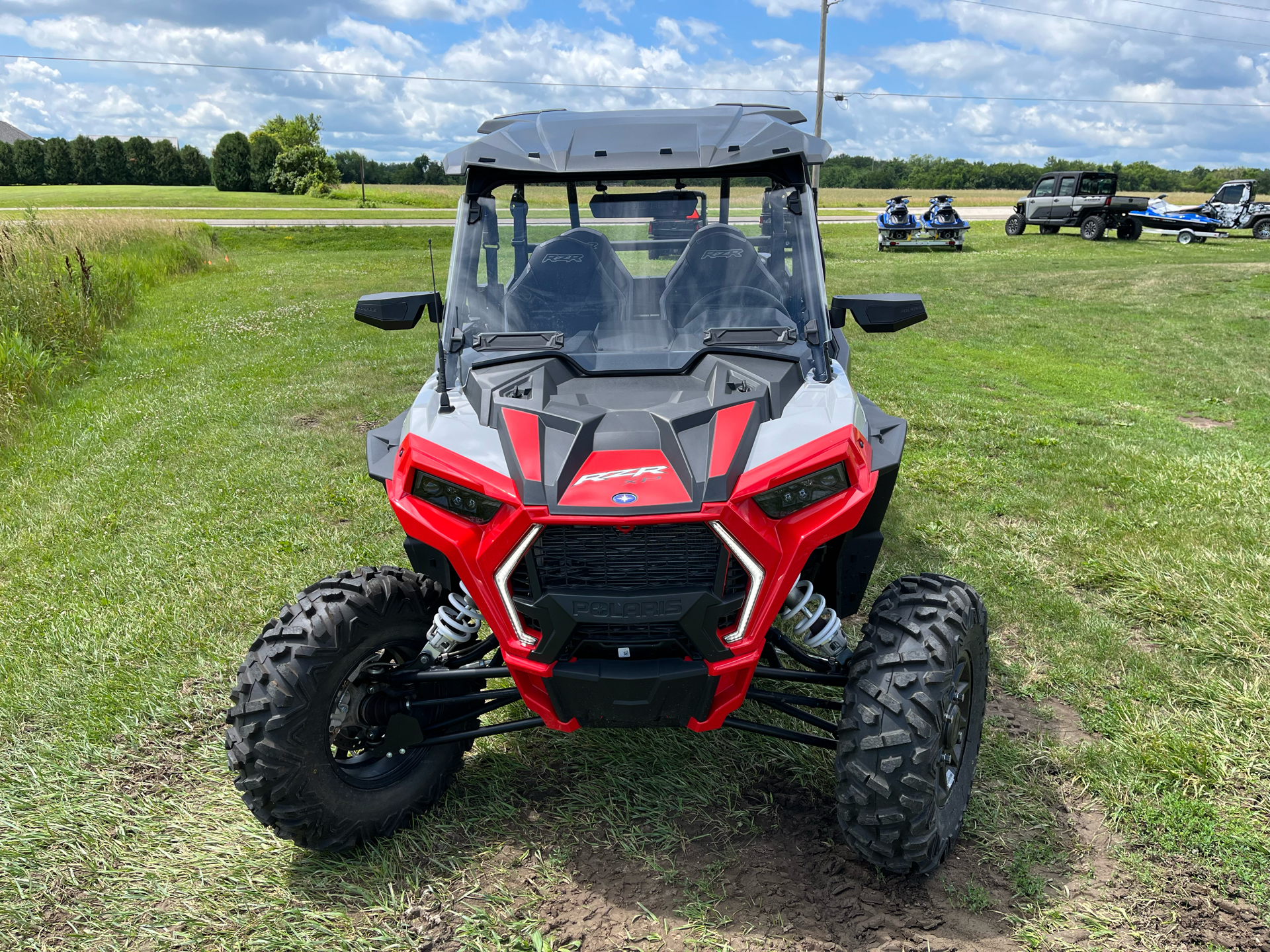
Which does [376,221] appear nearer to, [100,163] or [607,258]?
[607,258]

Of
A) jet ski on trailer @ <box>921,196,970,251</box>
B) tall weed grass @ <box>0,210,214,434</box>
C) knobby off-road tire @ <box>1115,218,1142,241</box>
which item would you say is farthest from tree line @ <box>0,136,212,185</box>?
knobby off-road tire @ <box>1115,218,1142,241</box>

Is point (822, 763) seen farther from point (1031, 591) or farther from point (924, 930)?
point (1031, 591)

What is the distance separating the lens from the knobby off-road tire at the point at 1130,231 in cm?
2789

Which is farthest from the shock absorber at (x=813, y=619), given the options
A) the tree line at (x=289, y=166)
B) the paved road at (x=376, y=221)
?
the tree line at (x=289, y=166)

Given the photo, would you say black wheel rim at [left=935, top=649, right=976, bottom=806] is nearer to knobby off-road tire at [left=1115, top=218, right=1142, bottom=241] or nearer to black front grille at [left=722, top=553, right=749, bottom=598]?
black front grille at [left=722, top=553, right=749, bottom=598]

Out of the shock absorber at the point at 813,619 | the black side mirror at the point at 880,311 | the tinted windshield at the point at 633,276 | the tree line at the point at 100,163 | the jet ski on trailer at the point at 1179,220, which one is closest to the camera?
the shock absorber at the point at 813,619

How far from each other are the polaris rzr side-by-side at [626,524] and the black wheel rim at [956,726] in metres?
0.01

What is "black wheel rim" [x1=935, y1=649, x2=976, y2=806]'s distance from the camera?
278 cm

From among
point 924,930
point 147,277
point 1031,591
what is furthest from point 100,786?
point 147,277

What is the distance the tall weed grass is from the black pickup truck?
2572 centimetres

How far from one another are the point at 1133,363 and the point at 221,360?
11.7 meters

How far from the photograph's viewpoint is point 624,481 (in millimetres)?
2498

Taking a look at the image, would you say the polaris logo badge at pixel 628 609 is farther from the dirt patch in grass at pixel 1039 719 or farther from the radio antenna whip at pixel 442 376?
the dirt patch in grass at pixel 1039 719

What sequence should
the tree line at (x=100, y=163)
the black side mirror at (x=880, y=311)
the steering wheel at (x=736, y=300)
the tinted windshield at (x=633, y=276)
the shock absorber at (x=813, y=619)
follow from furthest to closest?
1. the tree line at (x=100, y=163)
2. the black side mirror at (x=880, y=311)
3. the steering wheel at (x=736, y=300)
4. the tinted windshield at (x=633, y=276)
5. the shock absorber at (x=813, y=619)
